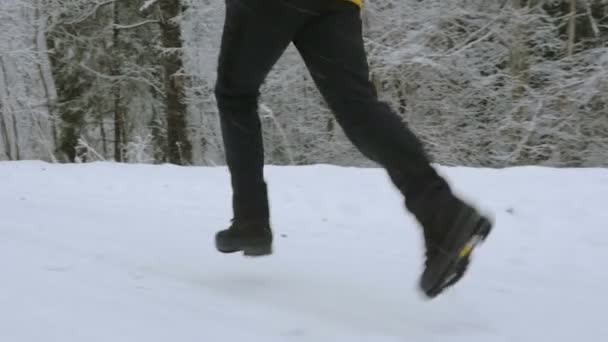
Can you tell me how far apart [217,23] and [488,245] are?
35.0 ft

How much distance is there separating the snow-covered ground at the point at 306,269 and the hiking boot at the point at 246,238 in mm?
103

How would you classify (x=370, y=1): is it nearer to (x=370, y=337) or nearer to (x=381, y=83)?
(x=381, y=83)

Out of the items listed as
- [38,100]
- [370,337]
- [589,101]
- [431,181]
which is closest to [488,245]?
[431,181]

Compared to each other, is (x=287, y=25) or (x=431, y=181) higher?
(x=287, y=25)

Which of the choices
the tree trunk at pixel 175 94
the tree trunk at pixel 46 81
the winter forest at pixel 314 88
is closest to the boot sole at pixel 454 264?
the winter forest at pixel 314 88

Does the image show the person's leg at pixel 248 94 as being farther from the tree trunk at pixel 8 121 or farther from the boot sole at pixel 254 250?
the tree trunk at pixel 8 121

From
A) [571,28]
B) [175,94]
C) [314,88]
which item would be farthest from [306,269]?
[175,94]

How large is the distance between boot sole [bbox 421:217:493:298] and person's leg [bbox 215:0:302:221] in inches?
24.1

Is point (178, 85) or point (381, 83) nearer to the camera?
point (381, 83)

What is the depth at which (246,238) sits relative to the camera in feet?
6.23

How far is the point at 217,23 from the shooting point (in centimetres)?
1255

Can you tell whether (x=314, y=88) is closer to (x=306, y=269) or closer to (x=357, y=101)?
(x=306, y=269)

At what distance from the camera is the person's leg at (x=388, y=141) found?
1521 mm

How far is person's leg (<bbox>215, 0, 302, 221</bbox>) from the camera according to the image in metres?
1.72
